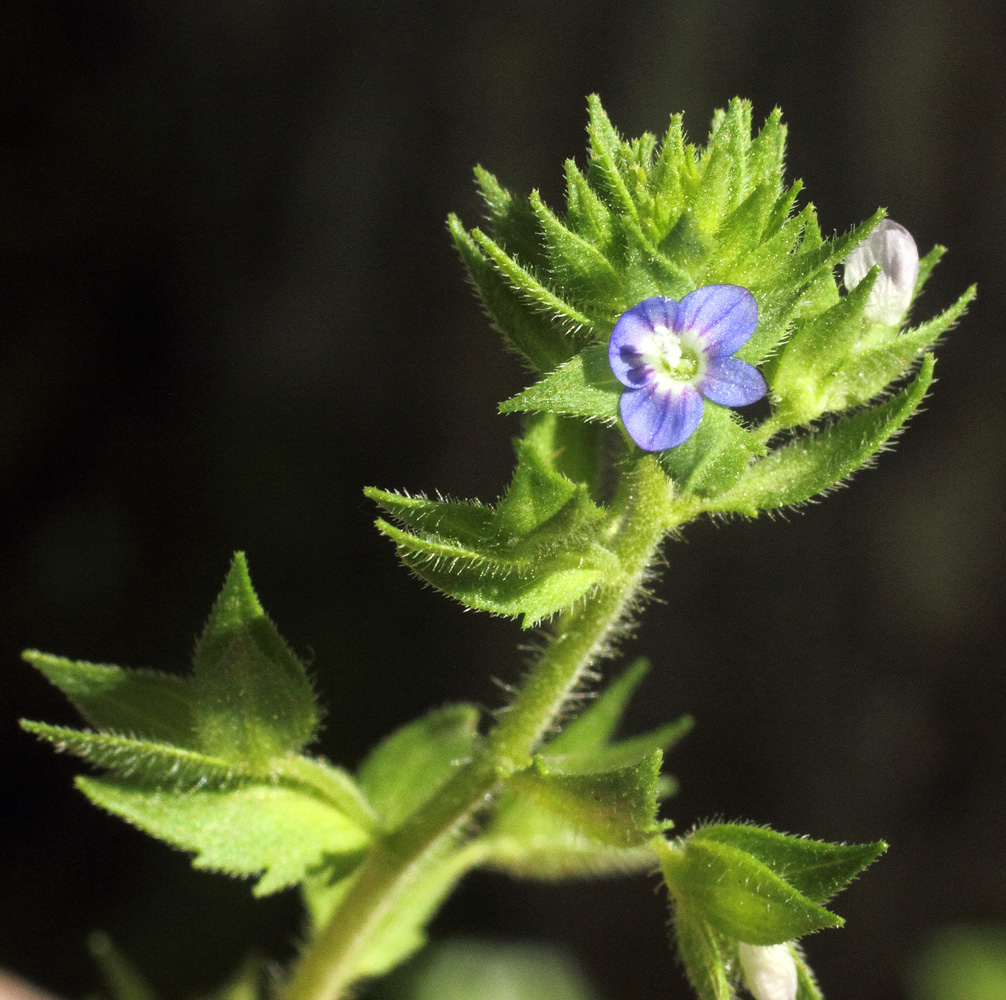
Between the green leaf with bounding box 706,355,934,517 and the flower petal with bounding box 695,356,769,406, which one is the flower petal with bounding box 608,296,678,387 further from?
the green leaf with bounding box 706,355,934,517

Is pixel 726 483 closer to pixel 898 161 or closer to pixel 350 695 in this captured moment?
pixel 898 161

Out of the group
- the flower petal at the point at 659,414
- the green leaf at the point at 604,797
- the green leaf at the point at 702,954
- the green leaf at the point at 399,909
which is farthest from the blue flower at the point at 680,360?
the green leaf at the point at 399,909

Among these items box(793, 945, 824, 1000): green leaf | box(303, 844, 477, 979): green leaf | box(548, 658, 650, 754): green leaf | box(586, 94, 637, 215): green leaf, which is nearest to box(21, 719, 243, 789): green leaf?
box(303, 844, 477, 979): green leaf

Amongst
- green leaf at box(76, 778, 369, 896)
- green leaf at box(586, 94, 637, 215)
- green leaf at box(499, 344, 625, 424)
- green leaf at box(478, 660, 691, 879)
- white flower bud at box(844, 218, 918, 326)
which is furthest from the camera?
green leaf at box(478, 660, 691, 879)

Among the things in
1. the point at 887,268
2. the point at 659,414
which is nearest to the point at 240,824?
the point at 659,414

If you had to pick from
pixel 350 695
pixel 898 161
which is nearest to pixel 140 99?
pixel 350 695

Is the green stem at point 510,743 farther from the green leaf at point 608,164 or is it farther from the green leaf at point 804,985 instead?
the green leaf at point 804,985

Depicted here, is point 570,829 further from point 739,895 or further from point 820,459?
point 820,459
